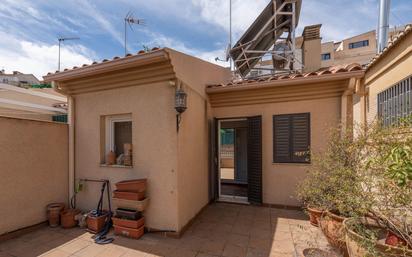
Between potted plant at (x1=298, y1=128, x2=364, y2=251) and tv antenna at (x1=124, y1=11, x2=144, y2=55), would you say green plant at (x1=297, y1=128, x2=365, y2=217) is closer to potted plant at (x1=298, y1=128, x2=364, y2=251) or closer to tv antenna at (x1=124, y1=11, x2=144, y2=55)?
potted plant at (x1=298, y1=128, x2=364, y2=251)

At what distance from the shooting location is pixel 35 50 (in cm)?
1016

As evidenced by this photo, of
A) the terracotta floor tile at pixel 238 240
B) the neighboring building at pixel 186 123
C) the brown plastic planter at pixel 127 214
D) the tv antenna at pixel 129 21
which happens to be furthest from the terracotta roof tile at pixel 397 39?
the tv antenna at pixel 129 21

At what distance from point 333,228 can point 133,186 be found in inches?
169

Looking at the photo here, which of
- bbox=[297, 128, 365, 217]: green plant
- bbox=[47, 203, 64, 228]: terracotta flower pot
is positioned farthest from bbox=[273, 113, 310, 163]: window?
bbox=[47, 203, 64, 228]: terracotta flower pot

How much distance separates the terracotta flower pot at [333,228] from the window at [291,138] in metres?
2.39

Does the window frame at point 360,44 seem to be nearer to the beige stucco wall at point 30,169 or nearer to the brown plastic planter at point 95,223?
the beige stucco wall at point 30,169

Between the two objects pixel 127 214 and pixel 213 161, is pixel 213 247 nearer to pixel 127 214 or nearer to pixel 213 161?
pixel 127 214

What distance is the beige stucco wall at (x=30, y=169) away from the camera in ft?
15.3

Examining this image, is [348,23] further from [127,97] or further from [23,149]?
[23,149]

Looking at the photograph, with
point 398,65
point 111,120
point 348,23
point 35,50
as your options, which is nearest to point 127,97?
point 111,120

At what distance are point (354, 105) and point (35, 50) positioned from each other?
14.1 meters

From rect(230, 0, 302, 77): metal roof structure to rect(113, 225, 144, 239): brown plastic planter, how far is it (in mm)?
8460

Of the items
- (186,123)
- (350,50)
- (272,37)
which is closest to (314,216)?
(186,123)

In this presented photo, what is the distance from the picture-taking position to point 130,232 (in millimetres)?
4656
